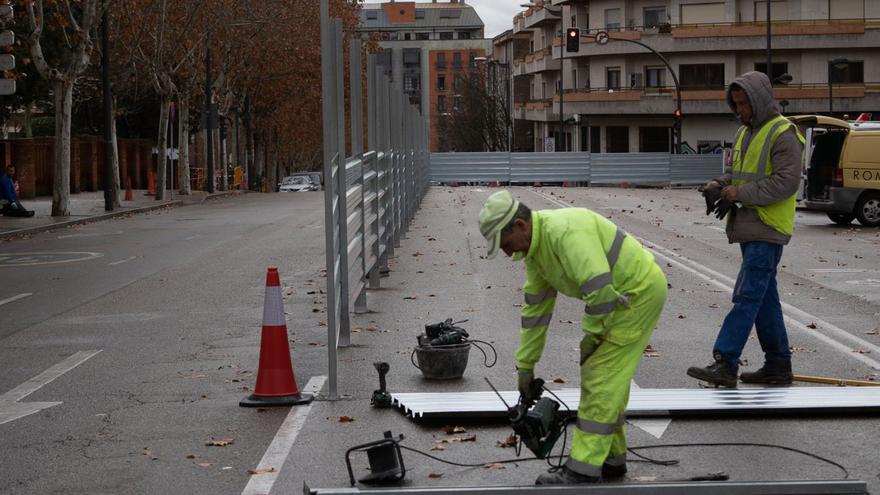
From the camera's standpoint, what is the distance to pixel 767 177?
903cm

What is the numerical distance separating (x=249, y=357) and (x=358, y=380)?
155cm

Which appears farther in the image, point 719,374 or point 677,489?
point 719,374

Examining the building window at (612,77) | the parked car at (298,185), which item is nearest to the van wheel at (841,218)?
the parked car at (298,185)

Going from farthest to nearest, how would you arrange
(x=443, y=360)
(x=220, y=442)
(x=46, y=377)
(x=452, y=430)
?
(x=46, y=377), (x=443, y=360), (x=452, y=430), (x=220, y=442)

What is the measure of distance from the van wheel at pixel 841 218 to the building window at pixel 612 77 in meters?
54.5

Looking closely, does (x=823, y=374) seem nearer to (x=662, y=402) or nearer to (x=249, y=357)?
(x=662, y=402)

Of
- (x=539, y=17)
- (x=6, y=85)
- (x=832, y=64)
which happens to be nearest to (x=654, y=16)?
(x=832, y=64)

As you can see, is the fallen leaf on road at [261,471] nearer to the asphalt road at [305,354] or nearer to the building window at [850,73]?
the asphalt road at [305,354]

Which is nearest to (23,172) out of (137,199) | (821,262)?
(137,199)

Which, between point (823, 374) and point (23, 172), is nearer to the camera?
point (823, 374)

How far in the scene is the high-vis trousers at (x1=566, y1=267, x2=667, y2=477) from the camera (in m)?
6.00

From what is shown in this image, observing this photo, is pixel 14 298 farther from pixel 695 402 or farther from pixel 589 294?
pixel 589 294

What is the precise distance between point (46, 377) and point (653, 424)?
4.79 meters

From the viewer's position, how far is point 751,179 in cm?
909
